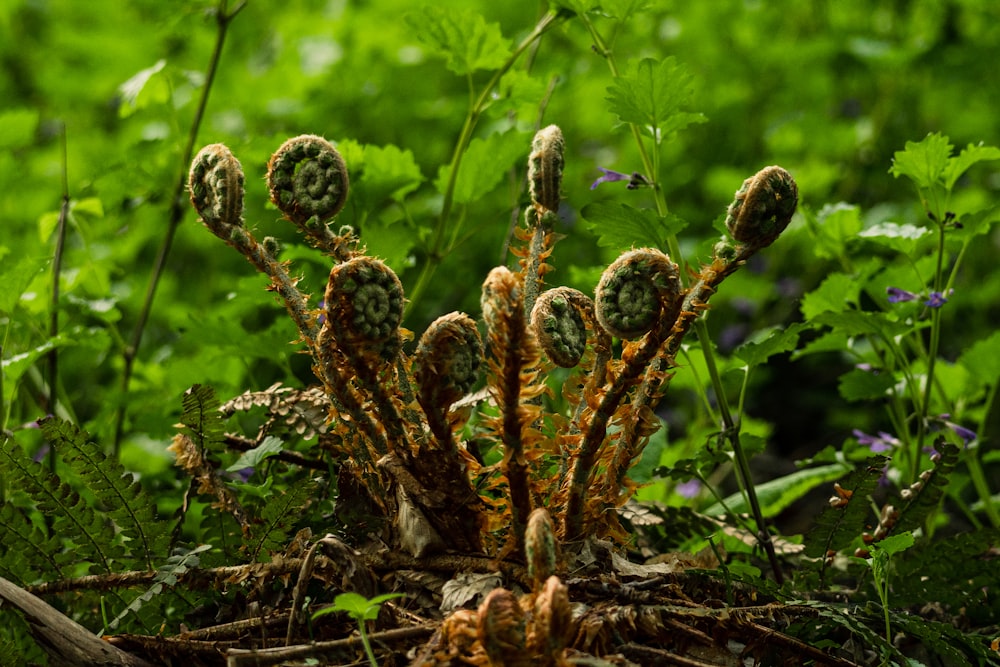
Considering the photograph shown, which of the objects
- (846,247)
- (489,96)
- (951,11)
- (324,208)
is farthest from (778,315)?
(324,208)

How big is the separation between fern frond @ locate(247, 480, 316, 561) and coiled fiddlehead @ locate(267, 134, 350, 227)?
315 millimetres

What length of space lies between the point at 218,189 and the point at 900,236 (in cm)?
100

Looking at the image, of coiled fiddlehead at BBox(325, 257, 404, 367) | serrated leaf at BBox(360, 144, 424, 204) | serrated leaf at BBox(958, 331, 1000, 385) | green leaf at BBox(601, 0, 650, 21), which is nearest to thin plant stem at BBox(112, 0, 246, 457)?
serrated leaf at BBox(360, 144, 424, 204)

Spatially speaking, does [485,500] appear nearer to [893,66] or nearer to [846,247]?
[846,247]

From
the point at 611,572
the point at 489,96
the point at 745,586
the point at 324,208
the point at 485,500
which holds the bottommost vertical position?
the point at 745,586

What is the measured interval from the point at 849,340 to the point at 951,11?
8.33ft

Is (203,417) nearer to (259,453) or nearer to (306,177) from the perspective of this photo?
(259,453)

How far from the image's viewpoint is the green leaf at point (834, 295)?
1.48m

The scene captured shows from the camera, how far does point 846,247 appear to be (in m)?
1.68

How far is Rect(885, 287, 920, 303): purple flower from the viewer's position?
57.5 inches

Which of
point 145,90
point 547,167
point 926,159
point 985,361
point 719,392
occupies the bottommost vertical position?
point 985,361

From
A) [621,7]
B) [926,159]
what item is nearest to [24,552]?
[621,7]

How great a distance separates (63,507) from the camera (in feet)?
3.63

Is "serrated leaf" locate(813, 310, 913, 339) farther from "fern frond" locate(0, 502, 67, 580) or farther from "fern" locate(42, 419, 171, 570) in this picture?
"fern frond" locate(0, 502, 67, 580)
